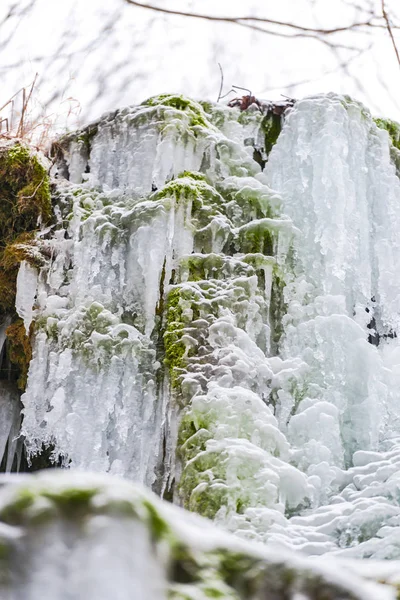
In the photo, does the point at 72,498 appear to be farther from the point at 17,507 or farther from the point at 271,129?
the point at 271,129

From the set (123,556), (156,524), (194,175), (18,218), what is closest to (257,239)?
(194,175)

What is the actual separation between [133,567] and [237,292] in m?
3.55

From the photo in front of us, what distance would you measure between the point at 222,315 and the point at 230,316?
0.17 ft

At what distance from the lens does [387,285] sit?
Answer: 198 inches

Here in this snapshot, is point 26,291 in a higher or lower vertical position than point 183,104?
lower

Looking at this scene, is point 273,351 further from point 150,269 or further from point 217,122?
point 217,122

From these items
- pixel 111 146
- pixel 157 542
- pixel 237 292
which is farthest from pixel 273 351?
pixel 157 542

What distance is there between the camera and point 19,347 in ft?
17.0

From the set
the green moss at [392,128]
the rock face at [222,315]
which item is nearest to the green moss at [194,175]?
the rock face at [222,315]

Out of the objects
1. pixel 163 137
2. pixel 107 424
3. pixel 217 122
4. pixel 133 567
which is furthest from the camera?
pixel 217 122

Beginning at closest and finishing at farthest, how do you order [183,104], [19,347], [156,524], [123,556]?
[123,556] < [156,524] < [19,347] < [183,104]

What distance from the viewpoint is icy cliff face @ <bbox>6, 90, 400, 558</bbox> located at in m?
4.04

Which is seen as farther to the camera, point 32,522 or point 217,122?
point 217,122

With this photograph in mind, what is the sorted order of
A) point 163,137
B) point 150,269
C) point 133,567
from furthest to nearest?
point 163,137
point 150,269
point 133,567
